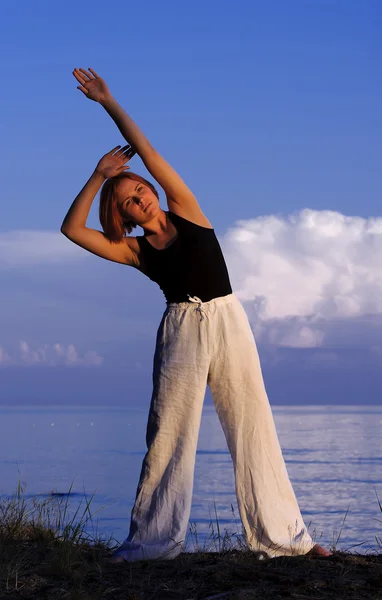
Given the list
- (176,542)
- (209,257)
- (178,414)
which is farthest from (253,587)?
(209,257)

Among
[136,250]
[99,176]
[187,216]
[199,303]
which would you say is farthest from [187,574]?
[99,176]

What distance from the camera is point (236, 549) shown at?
512 centimetres

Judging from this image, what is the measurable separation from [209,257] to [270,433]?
108 centimetres

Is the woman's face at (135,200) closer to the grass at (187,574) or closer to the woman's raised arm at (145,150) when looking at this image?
the woman's raised arm at (145,150)

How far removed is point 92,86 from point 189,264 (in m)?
1.16

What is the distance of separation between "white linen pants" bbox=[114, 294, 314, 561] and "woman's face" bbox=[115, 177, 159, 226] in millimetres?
555

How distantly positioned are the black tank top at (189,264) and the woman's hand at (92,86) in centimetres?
76

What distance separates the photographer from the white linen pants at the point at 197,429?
488 cm

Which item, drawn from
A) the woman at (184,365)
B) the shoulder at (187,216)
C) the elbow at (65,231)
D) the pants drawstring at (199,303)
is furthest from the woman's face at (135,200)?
the pants drawstring at (199,303)

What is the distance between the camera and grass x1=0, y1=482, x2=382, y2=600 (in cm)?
399

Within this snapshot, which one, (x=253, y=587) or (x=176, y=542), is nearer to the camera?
(x=253, y=587)

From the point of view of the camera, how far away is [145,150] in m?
4.80

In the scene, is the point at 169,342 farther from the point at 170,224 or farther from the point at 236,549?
the point at 236,549

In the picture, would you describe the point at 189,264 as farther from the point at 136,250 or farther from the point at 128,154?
the point at 128,154
